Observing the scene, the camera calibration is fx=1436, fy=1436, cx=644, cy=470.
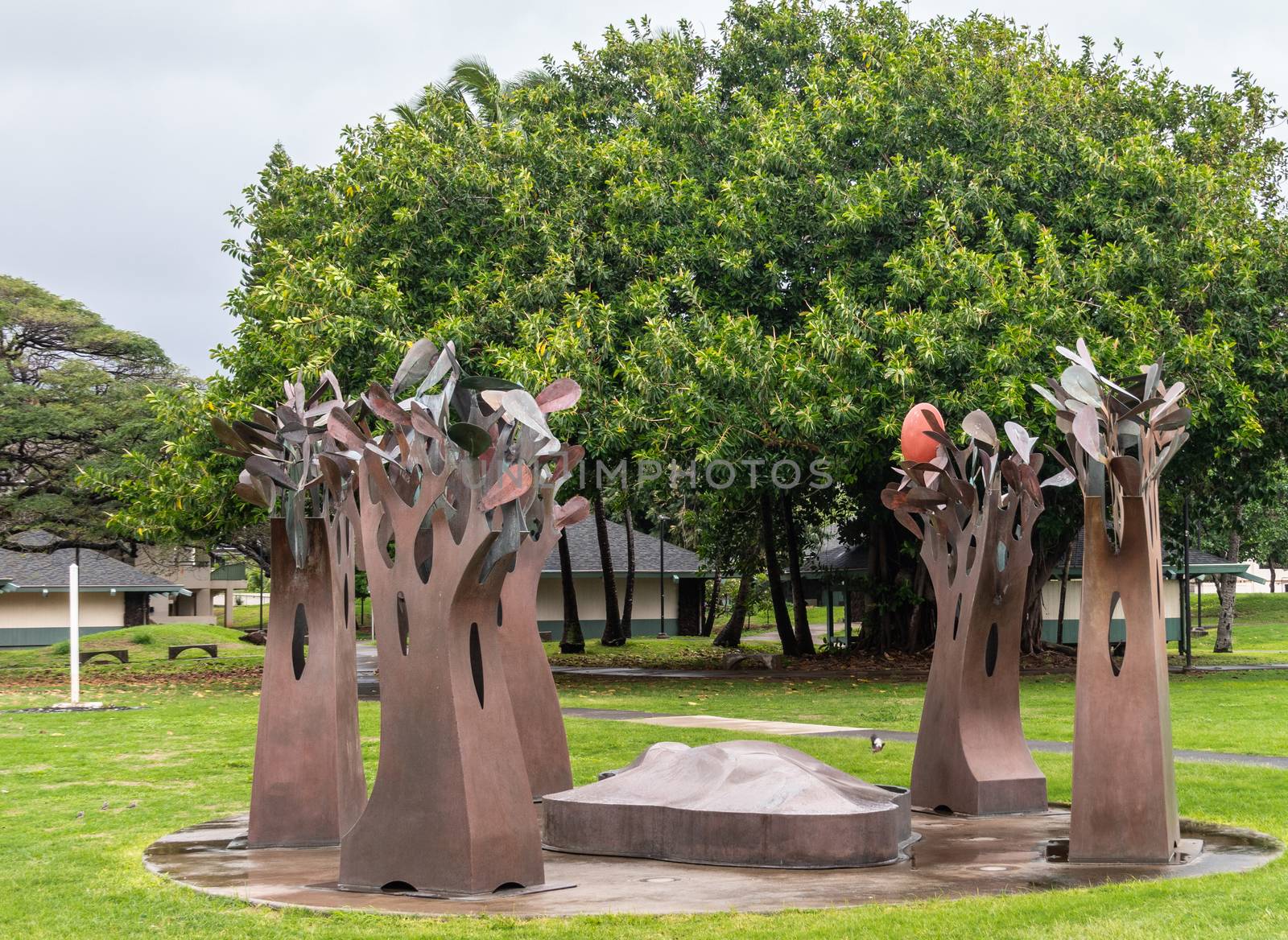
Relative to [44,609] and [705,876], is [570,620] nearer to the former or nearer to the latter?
[44,609]

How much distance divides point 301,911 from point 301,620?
338 cm

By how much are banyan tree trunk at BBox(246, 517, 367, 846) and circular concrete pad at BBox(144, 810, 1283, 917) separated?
277 mm

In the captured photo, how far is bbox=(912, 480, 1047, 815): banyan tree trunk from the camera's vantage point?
11828mm

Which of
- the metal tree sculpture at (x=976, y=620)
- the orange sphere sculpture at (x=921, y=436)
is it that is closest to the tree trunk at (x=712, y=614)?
the orange sphere sculpture at (x=921, y=436)

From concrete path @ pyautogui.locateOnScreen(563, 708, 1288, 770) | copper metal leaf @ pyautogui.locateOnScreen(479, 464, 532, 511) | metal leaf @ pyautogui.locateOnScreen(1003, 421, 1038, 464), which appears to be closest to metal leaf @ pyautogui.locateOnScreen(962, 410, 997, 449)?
metal leaf @ pyautogui.locateOnScreen(1003, 421, 1038, 464)

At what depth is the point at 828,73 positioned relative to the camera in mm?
28422

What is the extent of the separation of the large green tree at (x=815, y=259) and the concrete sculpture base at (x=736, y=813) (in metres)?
11.7

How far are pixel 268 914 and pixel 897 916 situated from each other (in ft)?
11.2

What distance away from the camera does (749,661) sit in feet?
105

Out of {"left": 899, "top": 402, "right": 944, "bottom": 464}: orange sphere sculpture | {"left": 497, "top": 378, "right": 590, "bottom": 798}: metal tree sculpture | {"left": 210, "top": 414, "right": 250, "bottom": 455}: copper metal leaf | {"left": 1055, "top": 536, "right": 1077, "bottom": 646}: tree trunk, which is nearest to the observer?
{"left": 210, "top": 414, "right": 250, "bottom": 455}: copper metal leaf

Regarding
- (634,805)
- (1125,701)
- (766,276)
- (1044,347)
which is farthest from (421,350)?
(766,276)

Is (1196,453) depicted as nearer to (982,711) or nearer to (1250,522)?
(982,711)

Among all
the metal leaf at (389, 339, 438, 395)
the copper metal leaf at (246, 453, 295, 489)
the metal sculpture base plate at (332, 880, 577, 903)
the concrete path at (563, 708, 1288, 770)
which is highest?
the metal leaf at (389, 339, 438, 395)

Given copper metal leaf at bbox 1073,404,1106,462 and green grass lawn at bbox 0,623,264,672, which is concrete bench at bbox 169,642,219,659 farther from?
copper metal leaf at bbox 1073,404,1106,462
